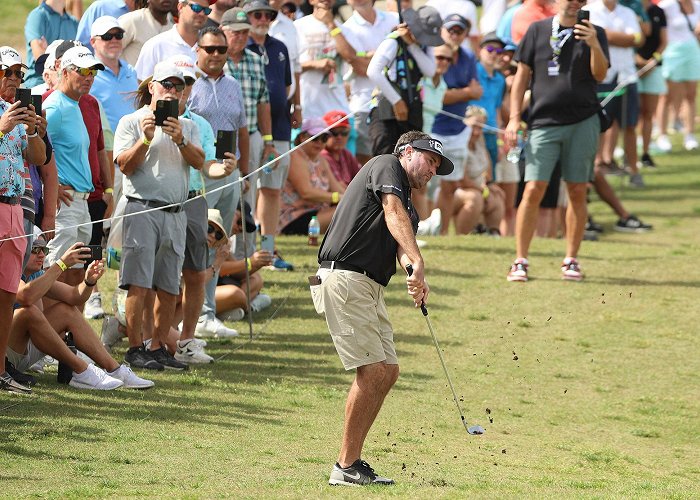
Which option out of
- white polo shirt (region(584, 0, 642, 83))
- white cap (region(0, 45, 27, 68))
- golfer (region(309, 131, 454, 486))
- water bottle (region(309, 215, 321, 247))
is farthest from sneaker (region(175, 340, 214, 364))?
white polo shirt (region(584, 0, 642, 83))

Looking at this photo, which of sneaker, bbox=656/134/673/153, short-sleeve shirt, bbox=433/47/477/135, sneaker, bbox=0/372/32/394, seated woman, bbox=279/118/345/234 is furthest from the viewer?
sneaker, bbox=656/134/673/153

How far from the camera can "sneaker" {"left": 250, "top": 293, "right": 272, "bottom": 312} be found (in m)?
12.4

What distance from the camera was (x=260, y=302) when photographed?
491 inches

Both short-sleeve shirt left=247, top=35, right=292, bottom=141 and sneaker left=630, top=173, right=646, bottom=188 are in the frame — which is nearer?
short-sleeve shirt left=247, top=35, right=292, bottom=141

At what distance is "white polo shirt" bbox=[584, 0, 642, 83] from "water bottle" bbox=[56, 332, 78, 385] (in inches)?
402

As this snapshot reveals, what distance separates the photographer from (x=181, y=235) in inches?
406

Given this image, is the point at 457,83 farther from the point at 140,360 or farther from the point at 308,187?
the point at 140,360

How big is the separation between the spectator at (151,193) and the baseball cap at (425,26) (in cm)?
378

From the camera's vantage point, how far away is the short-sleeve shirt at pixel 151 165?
10086 millimetres

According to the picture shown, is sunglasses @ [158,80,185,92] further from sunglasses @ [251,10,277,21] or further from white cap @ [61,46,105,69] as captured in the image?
sunglasses @ [251,10,277,21]

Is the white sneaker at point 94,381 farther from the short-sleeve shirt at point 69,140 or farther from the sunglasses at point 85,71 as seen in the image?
the sunglasses at point 85,71

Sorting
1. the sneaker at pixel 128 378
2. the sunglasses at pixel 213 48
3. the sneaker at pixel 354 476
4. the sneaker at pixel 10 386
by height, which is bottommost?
the sneaker at pixel 128 378

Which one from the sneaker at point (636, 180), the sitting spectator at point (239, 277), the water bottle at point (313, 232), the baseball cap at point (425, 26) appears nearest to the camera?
the sitting spectator at point (239, 277)

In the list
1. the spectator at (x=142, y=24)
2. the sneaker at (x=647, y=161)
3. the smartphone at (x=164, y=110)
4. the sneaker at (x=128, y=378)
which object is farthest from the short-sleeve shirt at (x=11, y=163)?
the sneaker at (x=647, y=161)
